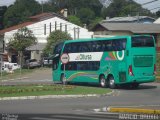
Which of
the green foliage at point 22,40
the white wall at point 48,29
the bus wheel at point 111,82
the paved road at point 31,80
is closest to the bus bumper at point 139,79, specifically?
the bus wheel at point 111,82

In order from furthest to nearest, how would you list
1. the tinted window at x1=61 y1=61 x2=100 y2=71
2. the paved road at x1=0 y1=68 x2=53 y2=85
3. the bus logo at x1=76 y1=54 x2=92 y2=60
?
the paved road at x1=0 y1=68 x2=53 y2=85
the bus logo at x1=76 y1=54 x2=92 y2=60
the tinted window at x1=61 y1=61 x2=100 y2=71

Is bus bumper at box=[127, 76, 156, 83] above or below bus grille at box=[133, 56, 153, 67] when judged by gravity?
below

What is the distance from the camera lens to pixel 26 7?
14425 cm

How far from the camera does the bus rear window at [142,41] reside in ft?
118

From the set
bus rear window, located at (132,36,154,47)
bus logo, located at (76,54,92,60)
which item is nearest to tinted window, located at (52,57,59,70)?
bus logo, located at (76,54,92,60)

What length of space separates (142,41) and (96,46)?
469cm

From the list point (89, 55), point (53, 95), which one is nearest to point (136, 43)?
point (89, 55)

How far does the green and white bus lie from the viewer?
36.3m

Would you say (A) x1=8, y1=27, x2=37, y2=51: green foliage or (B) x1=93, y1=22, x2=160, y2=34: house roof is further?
(A) x1=8, y1=27, x2=37, y2=51: green foliage

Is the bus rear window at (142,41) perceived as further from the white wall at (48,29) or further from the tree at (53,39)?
the white wall at (48,29)

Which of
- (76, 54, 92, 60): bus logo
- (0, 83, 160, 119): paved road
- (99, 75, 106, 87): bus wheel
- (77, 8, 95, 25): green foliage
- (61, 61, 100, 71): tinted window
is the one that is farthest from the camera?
(77, 8, 95, 25): green foliage

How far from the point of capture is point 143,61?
36781 millimetres

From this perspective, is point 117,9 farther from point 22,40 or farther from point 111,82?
point 111,82

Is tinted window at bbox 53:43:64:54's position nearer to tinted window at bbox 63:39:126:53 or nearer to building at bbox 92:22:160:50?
tinted window at bbox 63:39:126:53
